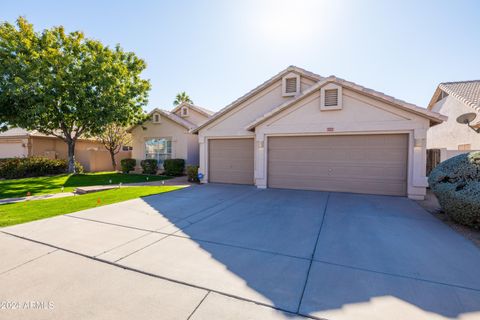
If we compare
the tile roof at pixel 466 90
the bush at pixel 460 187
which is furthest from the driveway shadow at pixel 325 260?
the tile roof at pixel 466 90

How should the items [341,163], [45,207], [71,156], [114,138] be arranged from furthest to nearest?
1. [114,138]
2. [71,156]
3. [341,163]
4. [45,207]

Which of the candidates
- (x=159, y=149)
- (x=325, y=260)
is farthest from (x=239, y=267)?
(x=159, y=149)

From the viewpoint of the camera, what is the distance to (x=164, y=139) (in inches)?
740

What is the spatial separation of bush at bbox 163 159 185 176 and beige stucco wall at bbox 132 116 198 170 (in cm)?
87

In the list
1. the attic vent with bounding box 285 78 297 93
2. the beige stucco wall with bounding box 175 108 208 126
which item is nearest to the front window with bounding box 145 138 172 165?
the beige stucco wall with bounding box 175 108 208 126

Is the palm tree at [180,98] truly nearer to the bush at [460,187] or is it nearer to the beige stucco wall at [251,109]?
the beige stucco wall at [251,109]

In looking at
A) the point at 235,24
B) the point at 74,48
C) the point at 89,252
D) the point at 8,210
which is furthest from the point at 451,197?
the point at 74,48

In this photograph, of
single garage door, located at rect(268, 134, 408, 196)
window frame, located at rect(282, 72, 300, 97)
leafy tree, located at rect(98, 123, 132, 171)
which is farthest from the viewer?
leafy tree, located at rect(98, 123, 132, 171)

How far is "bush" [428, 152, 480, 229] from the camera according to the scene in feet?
17.6

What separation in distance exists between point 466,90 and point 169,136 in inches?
837

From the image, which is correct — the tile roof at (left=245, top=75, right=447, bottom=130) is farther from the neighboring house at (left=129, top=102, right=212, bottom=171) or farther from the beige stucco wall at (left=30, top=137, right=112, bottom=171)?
the beige stucco wall at (left=30, top=137, right=112, bottom=171)

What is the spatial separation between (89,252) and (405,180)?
10400 mm

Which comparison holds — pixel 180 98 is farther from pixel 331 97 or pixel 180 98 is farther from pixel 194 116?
pixel 331 97

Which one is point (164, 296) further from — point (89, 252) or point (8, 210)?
point (8, 210)
